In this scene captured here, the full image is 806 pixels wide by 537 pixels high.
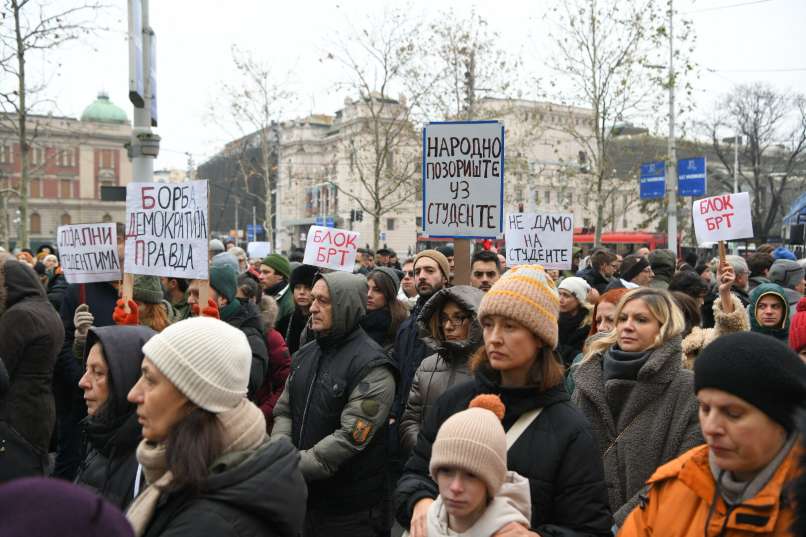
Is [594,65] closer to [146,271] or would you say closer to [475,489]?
[146,271]

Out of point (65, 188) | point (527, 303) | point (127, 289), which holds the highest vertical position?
point (65, 188)

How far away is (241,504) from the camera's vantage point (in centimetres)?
231

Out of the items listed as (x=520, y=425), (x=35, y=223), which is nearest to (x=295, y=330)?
(x=520, y=425)

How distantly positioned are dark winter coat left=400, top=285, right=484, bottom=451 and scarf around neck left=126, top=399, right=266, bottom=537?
190cm

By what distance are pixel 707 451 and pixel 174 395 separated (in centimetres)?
177

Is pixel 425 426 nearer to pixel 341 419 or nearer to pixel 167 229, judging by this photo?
pixel 341 419

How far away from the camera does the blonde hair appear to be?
378cm

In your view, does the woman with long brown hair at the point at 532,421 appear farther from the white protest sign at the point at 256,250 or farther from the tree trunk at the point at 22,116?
the white protest sign at the point at 256,250

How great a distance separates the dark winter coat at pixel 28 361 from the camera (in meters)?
4.50

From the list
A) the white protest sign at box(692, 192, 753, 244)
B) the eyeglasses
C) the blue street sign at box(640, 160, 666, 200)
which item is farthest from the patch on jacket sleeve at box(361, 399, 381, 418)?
the blue street sign at box(640, 160, 666, 200)

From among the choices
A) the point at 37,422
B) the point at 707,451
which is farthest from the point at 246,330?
the point at 707,451

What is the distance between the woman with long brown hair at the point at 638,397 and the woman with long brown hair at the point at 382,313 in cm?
254

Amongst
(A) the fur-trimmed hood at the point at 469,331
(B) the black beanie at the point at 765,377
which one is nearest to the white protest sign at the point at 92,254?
(A) the fur-trimmed hood at the point at 469,331

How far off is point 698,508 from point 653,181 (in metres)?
21.2
